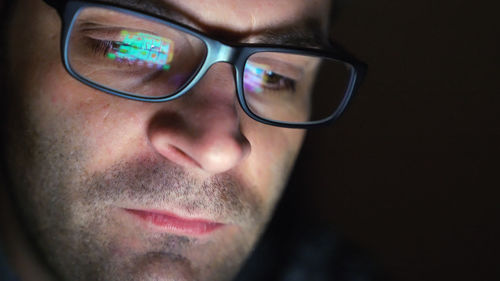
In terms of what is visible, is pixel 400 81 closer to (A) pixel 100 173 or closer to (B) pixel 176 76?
(B) pixel 176 76

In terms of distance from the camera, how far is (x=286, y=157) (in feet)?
2.95

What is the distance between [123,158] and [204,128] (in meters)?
0.13

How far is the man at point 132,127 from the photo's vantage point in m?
0.68

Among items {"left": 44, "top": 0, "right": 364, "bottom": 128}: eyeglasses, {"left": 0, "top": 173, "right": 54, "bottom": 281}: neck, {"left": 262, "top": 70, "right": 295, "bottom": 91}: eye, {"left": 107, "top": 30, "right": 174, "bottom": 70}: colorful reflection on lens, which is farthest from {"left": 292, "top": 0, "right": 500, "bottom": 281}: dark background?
{"left": 0, "top": 173, "right": 54, "bottom": 281}: neck

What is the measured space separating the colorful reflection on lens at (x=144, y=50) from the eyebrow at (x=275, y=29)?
0.14 feet

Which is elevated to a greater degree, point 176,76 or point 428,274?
point 176,76

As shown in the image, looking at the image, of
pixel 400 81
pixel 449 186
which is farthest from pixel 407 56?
pixel 449 186

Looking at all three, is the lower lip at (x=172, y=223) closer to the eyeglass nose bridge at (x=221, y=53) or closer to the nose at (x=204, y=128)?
the nose at (x=204, y=128)

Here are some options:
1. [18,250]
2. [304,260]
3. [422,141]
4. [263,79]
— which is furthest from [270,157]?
[422,141]

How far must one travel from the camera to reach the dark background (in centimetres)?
137

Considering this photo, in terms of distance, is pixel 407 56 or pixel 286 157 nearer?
pixel 286 157

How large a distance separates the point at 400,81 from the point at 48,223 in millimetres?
1138

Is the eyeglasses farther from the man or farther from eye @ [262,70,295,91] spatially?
eye @ [262,70,295,91]

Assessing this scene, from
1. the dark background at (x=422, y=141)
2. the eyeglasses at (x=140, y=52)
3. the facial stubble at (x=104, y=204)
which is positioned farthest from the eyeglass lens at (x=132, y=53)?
the dark background at (x=422, y=141)
